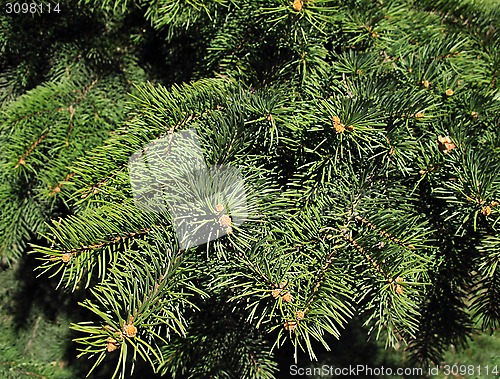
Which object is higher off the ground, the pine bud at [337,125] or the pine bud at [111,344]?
the pine bud at [337,125]

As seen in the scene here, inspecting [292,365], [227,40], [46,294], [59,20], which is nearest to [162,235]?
[227,40]

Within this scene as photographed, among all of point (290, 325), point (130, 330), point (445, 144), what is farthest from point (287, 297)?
point (445, 144)

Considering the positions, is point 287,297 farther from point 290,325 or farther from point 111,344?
point 111,344

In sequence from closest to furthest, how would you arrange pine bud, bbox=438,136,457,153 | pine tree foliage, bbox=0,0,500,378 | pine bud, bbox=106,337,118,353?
1. pine bud, bbox=106,337,118,353
2. pine tree foliage, bbox=0,0,500,378
3. pine bud, bbox=438,136,457,153

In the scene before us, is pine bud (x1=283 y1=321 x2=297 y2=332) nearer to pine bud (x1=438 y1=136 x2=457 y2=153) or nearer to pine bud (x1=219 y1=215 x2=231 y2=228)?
pine bud (x1=219 y1=215 x2=231 y2=228)

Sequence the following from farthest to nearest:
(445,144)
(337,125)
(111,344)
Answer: (445,144), (337,125), (111,344)

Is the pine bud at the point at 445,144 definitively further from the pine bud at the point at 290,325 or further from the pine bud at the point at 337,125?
the pine bud at the point at 290,325

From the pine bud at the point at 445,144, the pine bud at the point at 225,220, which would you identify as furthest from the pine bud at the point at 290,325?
the pine bud at the point at 445,144

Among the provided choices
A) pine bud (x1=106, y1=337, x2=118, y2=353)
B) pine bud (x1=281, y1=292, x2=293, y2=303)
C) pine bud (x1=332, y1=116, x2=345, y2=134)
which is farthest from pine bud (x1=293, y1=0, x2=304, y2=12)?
pine bud (x1=106, y1=337, x2=118, y2=353)

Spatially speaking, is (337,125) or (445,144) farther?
(445,144)
